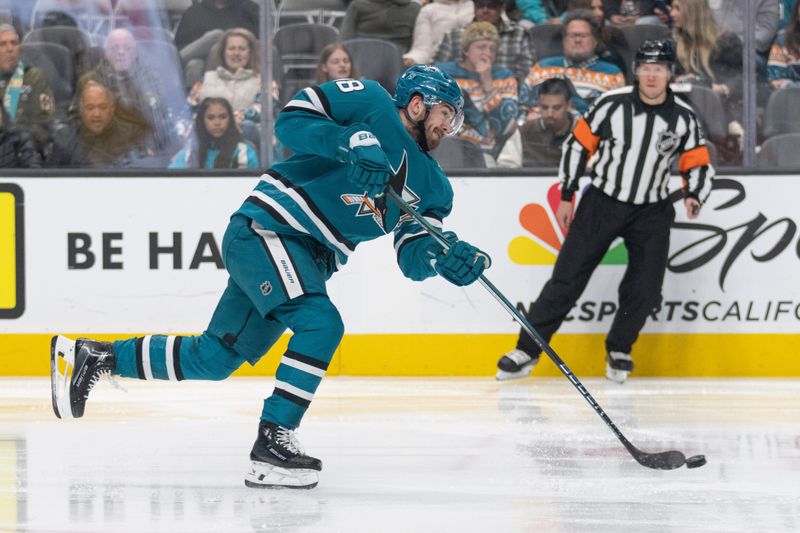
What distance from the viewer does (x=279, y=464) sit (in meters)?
2.95

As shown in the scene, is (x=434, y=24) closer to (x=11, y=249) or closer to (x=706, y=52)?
(x=706, y=52)

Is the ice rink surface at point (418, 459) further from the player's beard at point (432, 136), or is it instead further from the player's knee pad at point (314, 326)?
the player's beard at point (432, 136)

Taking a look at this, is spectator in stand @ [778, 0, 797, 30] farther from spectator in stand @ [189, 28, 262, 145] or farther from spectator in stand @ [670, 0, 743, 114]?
A: spectator in stand @ [189, 28, 262, 145]

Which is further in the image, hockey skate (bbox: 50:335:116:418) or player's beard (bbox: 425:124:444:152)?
hockey skate (bbox: 50:335:116:418)

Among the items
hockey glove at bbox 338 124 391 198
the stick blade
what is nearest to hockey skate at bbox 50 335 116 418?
hockey glove at bbox 338 124 391 198

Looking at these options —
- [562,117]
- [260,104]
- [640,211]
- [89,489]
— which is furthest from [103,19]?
[89,489]

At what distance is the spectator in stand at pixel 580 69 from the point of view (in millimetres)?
5258

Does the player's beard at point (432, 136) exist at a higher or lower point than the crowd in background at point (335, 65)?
higher

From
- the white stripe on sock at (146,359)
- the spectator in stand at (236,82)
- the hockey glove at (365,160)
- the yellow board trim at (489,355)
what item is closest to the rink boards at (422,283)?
the yellow board trim at (489,355)

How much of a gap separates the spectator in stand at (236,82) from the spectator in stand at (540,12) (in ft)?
3.64

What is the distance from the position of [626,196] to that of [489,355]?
84cm

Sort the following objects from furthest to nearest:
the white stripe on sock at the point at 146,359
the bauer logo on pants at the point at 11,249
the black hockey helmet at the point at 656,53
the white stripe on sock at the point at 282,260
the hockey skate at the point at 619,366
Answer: the bauer logo on pants at the point at 11,249 < the hockey skate at the point at 619,366 < the black hockey helmet at the point at 656,53 < the white stripe on sock at the point at 146,359 < the white stripe on sock at the point at 282,260

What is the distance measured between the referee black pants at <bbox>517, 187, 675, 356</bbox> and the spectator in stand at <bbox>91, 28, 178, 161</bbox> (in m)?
1.65

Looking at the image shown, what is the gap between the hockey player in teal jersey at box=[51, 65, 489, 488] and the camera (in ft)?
9.68
